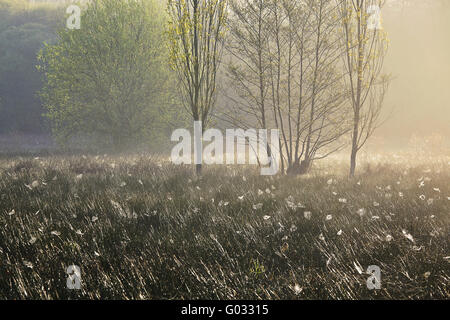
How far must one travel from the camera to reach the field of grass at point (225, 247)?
8.41 ft

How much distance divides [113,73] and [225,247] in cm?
1505

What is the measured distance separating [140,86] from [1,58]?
20241 mm

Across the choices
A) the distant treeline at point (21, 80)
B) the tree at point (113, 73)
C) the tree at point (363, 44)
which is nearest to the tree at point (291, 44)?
the tree at point (363, 44)

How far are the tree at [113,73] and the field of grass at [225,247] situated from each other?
12.0 m

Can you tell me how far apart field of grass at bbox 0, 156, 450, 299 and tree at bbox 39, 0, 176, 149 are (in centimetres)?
1195

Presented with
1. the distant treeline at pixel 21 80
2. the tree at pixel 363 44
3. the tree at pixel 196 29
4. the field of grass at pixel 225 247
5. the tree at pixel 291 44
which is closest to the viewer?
the field of grass at pixel 225 247

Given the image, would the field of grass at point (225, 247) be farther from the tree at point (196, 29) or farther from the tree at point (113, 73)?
the tree at point (113, 73)

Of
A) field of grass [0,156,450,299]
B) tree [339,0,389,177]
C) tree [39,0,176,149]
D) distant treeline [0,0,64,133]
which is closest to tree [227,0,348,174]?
tree [339,0,389,177]

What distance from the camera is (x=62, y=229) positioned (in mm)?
3883

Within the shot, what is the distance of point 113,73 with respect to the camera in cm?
1672

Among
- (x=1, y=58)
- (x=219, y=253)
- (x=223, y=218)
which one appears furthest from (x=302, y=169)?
(x=1, y=58)

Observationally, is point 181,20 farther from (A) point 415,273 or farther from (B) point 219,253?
(A) point 415,273

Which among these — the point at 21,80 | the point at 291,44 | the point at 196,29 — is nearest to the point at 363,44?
the point at 291,44

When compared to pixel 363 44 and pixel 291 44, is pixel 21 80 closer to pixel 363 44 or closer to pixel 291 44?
pixel 291 44
